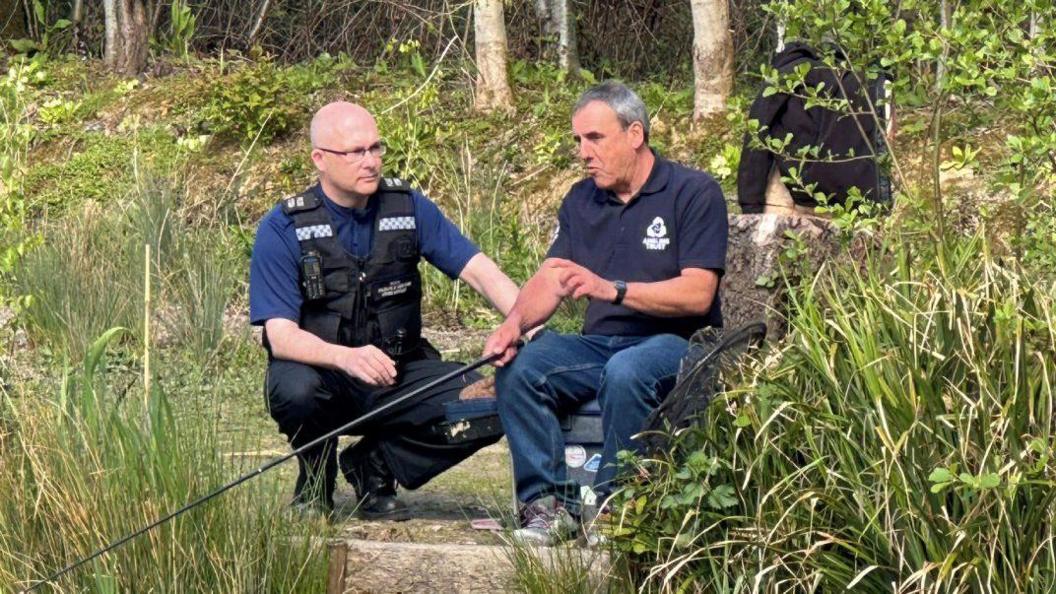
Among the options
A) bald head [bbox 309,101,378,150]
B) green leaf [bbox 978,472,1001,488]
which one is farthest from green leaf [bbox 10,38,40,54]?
green leaf [bbox 978,472,1001,488]

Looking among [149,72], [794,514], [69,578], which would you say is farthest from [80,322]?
[149,72]

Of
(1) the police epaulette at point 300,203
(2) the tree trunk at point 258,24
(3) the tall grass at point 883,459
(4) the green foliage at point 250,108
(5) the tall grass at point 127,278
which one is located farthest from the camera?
(2) the tree trunk at point 258,24

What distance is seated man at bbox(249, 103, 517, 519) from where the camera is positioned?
5.82 meters

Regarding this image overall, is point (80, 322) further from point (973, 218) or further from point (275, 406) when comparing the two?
point (973, 218)

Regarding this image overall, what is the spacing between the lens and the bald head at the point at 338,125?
598cm

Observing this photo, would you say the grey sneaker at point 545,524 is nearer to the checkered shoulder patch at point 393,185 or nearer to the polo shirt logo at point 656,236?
the polo shirt logo at point 656,236

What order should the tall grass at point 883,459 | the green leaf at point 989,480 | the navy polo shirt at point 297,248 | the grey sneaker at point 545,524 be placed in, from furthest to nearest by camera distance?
the navy polo shirt at point 297,248 → the grey sneaker at point 545,524 → the tall grass at point 883,459 → the green leaf at point 989,480

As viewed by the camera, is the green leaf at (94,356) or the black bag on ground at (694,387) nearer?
the black bag on ground at (694,387)

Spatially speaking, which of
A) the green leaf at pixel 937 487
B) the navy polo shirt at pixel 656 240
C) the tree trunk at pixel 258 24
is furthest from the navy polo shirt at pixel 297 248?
the tree trunk at pixel 258 24

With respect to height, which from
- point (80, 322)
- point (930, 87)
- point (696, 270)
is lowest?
point (80, 322)

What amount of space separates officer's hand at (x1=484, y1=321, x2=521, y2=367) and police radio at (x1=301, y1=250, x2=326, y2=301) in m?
0.70

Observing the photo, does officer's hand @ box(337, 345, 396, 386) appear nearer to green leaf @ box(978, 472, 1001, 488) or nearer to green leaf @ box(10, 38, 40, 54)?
green leaf @ box(978, 472, 1001, 488)

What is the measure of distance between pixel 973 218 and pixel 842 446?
5.49 meters

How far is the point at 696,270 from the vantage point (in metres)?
5.51
